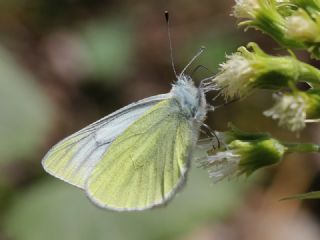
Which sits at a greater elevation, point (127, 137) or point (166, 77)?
point (127, 137)

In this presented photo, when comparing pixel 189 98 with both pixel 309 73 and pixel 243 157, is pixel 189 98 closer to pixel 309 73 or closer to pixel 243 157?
pixel 243 157

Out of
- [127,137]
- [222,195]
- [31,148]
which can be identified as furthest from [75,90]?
[127,137]

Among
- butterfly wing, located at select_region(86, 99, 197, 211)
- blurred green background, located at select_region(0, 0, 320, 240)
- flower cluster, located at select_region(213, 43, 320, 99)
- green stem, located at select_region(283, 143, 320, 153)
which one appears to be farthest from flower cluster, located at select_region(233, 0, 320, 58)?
blurred green background, located at select_region(0, 0, 320, 240)

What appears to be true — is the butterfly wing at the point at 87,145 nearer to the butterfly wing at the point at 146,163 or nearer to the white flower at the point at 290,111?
the butterfly wing at the point at 146,163

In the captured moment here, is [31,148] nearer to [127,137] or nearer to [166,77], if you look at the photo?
[127,137]

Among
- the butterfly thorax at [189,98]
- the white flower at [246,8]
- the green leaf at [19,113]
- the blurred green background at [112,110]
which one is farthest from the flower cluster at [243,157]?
the green leaf at [19,113]

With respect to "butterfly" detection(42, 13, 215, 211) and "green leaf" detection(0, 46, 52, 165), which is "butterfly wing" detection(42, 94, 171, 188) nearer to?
"butterfly" detection(42, 13, 215, 211)
